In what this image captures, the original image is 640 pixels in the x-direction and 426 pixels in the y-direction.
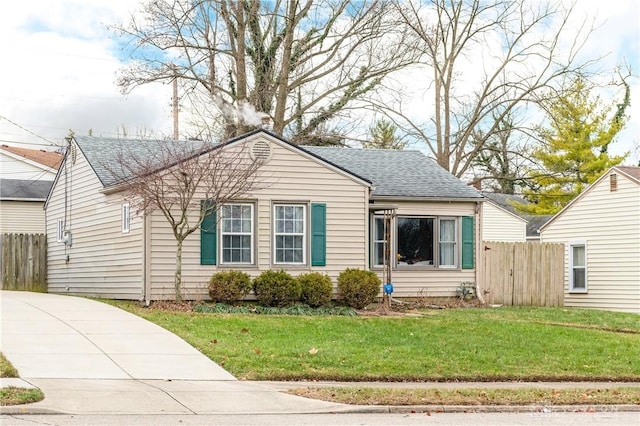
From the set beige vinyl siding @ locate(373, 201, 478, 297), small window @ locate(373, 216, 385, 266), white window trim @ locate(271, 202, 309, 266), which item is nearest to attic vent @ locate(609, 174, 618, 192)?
beige vinyl siding @ locate(373, 201, 478, 297)

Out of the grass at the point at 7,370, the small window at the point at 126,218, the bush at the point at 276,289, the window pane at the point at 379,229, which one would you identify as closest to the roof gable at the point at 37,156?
the small window at the point at 126,218

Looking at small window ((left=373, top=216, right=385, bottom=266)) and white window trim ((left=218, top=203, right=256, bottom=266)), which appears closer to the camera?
white window trim ((left=218, top=203, right=256, bottom=266))

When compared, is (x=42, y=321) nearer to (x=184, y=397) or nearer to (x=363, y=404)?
(x=184, y=397)

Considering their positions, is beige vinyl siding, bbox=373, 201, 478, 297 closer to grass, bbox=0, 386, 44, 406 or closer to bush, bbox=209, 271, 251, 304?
bush, bbox=209, 271, 251, 304

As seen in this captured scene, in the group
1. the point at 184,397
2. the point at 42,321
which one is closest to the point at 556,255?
the point at 42,321

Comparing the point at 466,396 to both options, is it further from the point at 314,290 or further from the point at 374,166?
the point at 374,166

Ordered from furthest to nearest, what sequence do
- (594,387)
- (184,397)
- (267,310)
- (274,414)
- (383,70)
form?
(383,70)
(267,310)
(594,387)
(184,397)
(274,414)

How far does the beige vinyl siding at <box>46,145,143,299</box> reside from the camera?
2217cm

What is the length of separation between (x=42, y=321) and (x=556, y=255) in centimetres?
1600

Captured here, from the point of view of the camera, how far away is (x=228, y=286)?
21.0 meters

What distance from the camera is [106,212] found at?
2361 cm

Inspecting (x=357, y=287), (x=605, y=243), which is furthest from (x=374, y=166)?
(x=605, y=243)

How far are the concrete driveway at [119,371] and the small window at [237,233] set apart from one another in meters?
4.48

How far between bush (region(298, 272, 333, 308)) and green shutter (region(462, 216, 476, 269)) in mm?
5276
